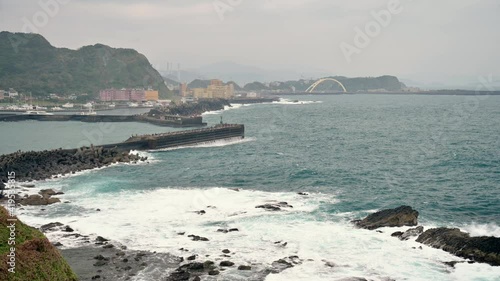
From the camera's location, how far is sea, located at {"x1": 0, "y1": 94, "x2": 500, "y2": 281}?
27.5 m

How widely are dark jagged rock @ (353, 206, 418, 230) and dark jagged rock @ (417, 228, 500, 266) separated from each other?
107 inches

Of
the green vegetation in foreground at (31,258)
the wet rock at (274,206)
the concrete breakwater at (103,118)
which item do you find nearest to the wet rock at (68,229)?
the green vegetation in foreground at (31,258)

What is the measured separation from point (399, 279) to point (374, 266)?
6.28 ft

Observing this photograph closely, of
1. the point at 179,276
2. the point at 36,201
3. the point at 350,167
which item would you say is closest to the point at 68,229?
the point at 36,201

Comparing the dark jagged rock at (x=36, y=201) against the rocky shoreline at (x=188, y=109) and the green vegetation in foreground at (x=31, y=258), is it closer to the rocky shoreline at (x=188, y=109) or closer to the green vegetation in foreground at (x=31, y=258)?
the green vegetation in foreground at (x=31, y=258)

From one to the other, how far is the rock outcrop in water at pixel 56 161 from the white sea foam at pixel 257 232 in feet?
37.4

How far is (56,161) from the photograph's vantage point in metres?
57.5

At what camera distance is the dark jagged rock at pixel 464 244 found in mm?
26516

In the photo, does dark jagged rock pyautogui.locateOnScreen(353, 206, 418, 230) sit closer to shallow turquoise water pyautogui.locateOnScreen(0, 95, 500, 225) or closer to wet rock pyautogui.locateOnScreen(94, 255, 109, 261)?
shallow turquoise water pyautogui.locateOnScreen(0, 95, 500, 225)

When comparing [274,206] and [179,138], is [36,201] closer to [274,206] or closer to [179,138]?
[274,206]

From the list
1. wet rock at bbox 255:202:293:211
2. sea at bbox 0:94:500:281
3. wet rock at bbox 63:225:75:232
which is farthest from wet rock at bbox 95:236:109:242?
wet rock at bbox 255:202:293:211

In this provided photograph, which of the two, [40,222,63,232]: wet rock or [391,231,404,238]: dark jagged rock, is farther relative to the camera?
[40,222,63,232]: wet rock

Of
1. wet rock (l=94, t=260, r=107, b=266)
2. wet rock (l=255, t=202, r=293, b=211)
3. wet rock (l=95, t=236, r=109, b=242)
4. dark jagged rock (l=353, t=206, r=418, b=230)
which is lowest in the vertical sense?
wet rock (l=94, t=260, r=107, b=266)

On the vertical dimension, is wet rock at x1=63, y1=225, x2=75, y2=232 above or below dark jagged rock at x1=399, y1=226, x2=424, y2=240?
below
